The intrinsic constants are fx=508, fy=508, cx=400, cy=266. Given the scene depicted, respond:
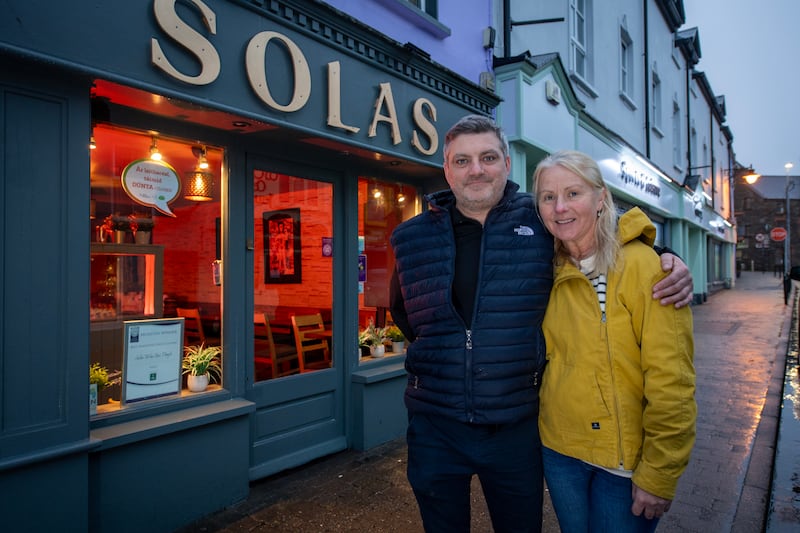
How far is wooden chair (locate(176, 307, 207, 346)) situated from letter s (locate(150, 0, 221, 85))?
1.81 m

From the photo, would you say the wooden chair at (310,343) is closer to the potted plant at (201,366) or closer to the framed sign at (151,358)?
the potted plant at (201,366)

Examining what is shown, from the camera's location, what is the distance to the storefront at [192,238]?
2598 millimetres

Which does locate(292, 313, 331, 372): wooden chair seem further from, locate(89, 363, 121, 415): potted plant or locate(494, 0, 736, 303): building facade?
locate(494, 0, 736, 303): building facade

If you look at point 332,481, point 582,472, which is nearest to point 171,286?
point 332,481

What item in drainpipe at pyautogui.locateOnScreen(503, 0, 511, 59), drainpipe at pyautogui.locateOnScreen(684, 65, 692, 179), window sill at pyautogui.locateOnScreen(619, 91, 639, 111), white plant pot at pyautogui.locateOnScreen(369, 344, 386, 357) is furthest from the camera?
drainpipe at pyautogui.locateOnScreen(684, 65, 692, 179)

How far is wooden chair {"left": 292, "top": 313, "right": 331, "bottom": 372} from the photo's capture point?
461 cm

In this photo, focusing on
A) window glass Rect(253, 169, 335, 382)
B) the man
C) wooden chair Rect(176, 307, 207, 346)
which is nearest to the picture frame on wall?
window glass Rect(253, 169, 335, 382)

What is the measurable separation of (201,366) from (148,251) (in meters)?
1.01

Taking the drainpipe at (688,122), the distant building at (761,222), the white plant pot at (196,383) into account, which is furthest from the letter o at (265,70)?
the distant building at (761,222)

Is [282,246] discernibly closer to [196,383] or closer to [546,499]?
[196,383]

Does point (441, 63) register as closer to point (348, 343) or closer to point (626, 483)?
point (348, 343)

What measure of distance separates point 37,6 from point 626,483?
10.7ft

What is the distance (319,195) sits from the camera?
15.5ft

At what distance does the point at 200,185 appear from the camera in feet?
12.9
